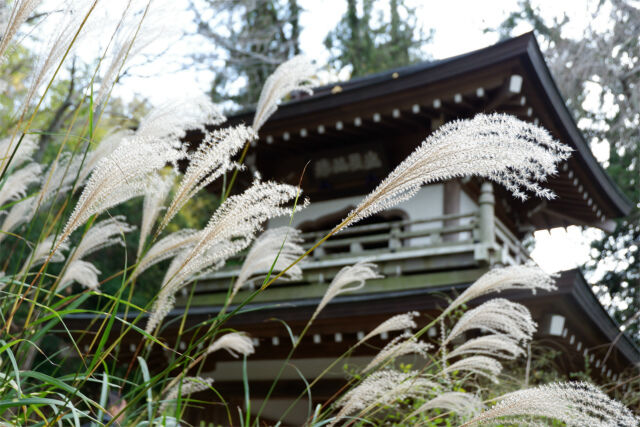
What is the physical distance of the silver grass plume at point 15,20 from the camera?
1.23m

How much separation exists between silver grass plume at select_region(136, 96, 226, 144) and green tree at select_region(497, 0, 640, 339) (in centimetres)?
1075

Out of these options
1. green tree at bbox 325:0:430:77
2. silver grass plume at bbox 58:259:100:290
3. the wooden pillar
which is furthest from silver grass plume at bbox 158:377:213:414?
green tree at bbox 325:0:430:77

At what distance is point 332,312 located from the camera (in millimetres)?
5117

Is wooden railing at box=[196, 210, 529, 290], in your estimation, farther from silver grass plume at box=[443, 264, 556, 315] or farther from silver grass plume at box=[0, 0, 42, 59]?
silver grass plume at box=[0, 0, 42, 59]

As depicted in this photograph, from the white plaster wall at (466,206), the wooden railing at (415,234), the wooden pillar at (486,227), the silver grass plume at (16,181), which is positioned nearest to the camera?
the silver grass plume at (16,181)

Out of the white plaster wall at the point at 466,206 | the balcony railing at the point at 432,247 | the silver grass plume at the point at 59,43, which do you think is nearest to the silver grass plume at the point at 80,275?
the silver grass plume at the point at 59,43

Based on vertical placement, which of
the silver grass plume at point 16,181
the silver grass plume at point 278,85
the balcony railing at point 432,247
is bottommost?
the silver grass plume at point 16,181

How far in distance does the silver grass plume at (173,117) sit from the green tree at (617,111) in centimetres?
1075

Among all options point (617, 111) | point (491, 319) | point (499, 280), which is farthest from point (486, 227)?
point (617, 111)

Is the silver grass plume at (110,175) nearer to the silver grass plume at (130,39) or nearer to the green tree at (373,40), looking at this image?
the silver grass plume at (130,39)

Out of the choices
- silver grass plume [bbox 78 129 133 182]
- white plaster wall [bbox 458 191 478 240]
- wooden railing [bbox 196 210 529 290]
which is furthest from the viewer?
white plaster wall [bbox 458 191 478 240]

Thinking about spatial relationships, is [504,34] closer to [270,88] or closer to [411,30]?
[411,30]

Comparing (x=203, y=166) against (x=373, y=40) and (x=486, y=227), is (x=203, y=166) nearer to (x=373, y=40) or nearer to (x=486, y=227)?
(x=486, y=227)

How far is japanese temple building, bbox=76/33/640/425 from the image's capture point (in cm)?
508
